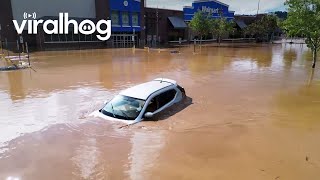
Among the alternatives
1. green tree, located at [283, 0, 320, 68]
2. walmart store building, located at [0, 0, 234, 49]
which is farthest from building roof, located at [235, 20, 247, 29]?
green tree, located at [283, 0, 320, 68]

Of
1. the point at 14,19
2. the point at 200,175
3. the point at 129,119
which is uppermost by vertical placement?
the point at 14,19

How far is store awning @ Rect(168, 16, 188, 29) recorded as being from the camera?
63.0m

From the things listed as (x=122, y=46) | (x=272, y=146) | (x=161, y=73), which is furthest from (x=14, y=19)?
(x=272, y=146)

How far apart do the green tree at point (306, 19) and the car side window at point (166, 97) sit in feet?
55.8

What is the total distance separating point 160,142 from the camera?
870 centimetres

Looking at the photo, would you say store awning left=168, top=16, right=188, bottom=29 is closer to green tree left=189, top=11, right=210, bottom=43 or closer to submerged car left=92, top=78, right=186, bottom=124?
green tree left=189, top=11, right=210, bottom=43

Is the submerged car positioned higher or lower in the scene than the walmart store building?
lower

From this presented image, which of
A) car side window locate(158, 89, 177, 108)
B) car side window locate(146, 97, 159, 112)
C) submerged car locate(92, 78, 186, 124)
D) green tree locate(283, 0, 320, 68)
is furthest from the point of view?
green tree locate(283, 0, 320, 68)

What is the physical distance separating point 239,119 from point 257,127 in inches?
37.9

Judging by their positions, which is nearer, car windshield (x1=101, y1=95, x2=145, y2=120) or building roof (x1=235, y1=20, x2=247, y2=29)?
car windshield (x1=101, y1=95, x2=145, y2=120)

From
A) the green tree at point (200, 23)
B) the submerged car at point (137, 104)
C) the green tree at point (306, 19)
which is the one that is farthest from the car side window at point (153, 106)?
the green tree at point (200, 23)

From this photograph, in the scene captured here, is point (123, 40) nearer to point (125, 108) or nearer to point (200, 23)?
point (200, 23)

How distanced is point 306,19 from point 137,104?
19.6 metres

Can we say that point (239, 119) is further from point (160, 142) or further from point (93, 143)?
point (93, 143)
